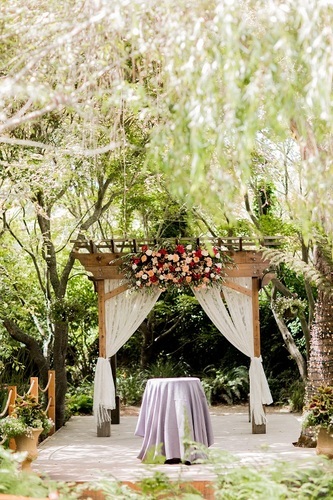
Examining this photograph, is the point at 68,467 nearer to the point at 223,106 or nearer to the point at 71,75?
the point at 71,75

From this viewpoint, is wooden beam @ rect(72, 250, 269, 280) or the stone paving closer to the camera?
the stone paving

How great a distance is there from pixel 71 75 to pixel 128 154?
547cm

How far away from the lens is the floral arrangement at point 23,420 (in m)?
6.37

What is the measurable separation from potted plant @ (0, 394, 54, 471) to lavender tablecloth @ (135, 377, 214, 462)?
100cm

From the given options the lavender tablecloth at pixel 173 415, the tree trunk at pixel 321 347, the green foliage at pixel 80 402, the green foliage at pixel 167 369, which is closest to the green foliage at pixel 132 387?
the green foliage at pixel 167 369

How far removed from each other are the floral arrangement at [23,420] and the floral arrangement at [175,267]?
101 inches

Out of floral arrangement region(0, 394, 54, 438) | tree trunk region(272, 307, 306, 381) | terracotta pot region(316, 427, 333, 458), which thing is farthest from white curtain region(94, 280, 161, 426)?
tree trunk region(272, 307, 306, 381)

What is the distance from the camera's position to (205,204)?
123 inches

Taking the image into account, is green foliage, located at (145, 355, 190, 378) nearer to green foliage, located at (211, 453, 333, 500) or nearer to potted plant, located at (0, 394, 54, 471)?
potted plant, located at (0, 394, 54, 471)

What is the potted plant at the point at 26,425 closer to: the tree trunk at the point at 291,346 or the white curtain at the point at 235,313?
the white curtain at the point at 235,313

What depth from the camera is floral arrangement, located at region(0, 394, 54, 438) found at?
20.9 ft

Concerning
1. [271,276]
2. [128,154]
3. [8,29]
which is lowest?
[271,276]

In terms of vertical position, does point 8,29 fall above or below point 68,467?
above

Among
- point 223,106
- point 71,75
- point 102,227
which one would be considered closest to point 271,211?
point 102,227
